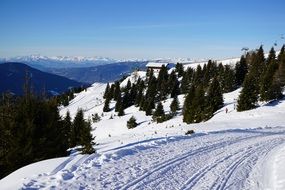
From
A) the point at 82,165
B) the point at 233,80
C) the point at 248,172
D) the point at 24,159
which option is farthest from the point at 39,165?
the point at 233,80

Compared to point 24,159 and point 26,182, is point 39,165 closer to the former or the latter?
point 26,182

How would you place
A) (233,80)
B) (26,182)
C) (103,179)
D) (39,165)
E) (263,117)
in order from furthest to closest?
1. (233,80)
2. (263,117)
3. (39,165)
4. (103,179)
5. (26,182)

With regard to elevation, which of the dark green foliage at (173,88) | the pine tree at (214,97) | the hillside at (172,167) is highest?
the hillside at (172,167)

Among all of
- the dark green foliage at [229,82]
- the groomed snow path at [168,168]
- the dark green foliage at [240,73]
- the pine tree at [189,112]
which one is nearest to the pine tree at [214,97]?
the pine tree at [189,112]

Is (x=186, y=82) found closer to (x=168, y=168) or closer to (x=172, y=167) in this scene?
(x=172, y=167)

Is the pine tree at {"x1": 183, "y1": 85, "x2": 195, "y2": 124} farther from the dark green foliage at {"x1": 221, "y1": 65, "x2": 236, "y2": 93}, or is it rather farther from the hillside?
the hillside

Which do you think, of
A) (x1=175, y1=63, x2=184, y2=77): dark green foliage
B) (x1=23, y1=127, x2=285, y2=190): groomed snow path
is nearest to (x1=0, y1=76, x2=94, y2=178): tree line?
(x1=23, y1=127, x2=285, y2=190): groomed snow path

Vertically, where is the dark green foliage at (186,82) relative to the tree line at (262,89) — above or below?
below

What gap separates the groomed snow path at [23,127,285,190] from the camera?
1202 cm

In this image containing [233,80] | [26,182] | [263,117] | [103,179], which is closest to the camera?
[26,182]

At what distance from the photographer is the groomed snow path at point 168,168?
12.0 m

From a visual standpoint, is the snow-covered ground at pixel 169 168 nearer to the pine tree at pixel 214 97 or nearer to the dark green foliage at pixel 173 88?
the pine tree at pixel 214 97

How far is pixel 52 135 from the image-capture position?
69.9ft

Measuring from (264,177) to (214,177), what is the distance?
2.75 metres
